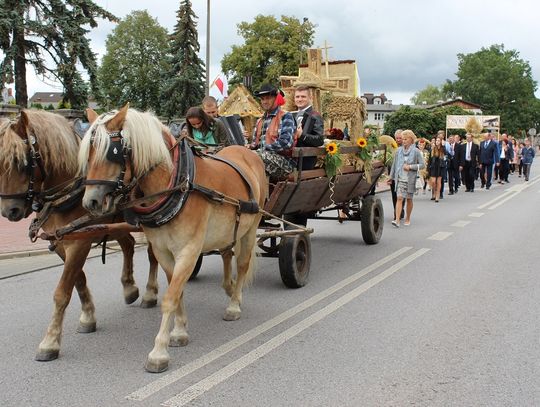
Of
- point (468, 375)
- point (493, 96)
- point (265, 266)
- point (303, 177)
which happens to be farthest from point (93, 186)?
point (493, 96)

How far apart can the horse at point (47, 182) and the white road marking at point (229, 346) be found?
102 centimetres

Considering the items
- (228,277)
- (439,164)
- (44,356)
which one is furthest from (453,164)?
(44,356)

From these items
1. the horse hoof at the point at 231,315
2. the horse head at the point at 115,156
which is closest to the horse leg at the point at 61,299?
the horse head at the point at 115,156

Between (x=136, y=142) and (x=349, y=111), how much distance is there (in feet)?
→ 19.8

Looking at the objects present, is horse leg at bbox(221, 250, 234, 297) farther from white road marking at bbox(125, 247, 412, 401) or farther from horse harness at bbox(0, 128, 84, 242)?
horse harness at bbox(0, 128, 84, 242)

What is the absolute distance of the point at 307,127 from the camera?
23.7 feet

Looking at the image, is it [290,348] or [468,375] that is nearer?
[468,375]

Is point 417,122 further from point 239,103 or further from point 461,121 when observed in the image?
point 239,103

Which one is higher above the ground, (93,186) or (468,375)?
(93,186)

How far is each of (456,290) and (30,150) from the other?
469 cm

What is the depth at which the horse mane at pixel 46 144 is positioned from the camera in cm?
418

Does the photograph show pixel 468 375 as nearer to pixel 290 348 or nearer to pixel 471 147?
pixel 290 348

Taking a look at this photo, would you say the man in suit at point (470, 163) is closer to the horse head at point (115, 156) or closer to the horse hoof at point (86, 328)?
the horse hoof at point (86, 328)

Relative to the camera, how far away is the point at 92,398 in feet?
12.0
